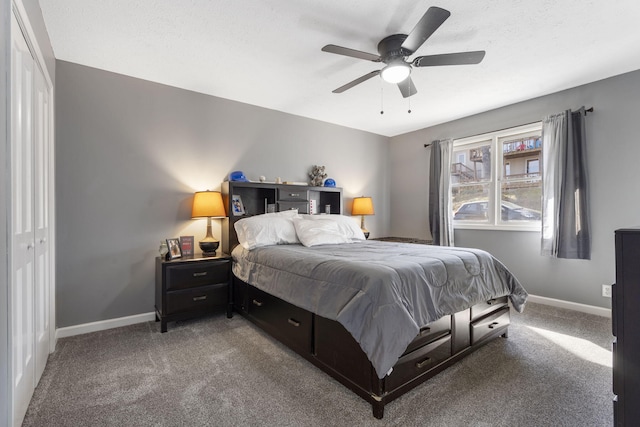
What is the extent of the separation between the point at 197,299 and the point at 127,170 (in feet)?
4.89

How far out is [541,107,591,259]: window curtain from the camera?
10.4ft

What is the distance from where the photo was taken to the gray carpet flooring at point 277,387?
157 cm

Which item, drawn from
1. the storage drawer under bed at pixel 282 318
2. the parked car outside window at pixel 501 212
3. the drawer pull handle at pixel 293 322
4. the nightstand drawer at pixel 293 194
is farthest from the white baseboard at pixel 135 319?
the nightstand drawer at pixel 293 194

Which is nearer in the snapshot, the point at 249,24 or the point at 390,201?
the point at 249,24

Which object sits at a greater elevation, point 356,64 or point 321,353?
point 356,64

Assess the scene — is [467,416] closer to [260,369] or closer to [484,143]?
[260,369]

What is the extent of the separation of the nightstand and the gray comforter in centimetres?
60

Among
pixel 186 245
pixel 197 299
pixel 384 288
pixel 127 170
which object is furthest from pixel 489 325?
pixel 127 170

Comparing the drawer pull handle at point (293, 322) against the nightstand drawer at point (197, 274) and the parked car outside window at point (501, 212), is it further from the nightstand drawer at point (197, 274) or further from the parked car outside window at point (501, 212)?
the parked car outside window at point (501, 212)

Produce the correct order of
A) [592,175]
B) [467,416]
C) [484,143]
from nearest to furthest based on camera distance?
[467,416] < [592,175] < [484,143]

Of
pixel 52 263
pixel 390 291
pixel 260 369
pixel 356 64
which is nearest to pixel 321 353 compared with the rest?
pixel 260 369

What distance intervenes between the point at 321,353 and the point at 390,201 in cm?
381

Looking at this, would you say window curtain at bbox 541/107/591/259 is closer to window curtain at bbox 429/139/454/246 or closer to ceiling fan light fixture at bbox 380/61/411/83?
window curtain at bbox 429/139/454/246

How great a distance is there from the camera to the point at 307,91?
338 cm
